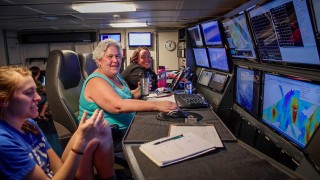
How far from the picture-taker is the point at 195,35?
326cm

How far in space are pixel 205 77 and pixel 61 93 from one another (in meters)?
1.86

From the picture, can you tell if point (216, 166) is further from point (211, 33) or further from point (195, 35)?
point (195, 35)

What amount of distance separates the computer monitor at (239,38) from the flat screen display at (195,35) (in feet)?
2.50

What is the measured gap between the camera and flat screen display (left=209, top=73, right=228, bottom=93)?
245 centimetres

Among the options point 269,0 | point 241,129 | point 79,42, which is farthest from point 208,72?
point 79,42

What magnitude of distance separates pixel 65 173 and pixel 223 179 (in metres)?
0.68

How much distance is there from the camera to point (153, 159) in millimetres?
962

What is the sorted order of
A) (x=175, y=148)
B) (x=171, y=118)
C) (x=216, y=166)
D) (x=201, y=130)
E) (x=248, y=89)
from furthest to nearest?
1. (x=248, y=89)
2. (x=171, y=118)
3. (x=201, y=130)
4. (x=175, y=148)
5. (x=216, y=166)

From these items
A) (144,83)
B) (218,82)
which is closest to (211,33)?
(218,82)

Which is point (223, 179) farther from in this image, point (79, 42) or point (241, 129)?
point (79, 42)

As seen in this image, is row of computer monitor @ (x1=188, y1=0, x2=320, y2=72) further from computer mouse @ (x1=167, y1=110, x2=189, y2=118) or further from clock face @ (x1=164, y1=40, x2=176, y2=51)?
clock face @ (x1=164, y1=40, x2=176, y2=51)

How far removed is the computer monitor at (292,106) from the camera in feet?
3.76

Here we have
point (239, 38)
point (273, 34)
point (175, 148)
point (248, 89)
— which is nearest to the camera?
point (175, 148)

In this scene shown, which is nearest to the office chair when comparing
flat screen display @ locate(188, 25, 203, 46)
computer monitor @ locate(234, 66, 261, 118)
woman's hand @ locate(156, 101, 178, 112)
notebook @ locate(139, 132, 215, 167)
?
woman's hand @ locate(156, 101, 178, 112)
